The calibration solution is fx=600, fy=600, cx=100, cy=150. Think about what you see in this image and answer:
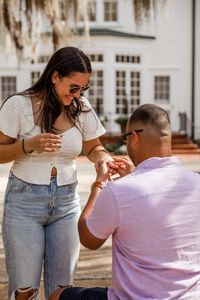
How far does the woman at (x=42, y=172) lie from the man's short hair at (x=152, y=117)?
0.53 metres

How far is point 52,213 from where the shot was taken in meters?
2.89

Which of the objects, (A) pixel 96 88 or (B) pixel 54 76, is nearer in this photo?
(B) pixel 54 76

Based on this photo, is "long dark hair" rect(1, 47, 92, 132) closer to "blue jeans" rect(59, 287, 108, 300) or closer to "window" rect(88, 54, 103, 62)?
"blue jeans" rect(59, 287, 108, 300)

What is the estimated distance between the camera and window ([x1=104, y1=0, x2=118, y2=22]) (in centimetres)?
2214

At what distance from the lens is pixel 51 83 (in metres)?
2.91

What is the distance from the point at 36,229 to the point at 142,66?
19198 mm

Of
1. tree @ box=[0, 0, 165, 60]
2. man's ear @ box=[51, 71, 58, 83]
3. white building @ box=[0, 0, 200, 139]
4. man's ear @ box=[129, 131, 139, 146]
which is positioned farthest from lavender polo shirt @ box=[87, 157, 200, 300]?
white building @ box=[0, 0, 200, 139]

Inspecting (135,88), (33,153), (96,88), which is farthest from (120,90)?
(33,153)

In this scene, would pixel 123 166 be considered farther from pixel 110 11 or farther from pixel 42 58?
pixel 110 11

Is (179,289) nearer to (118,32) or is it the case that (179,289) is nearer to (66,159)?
(66,159)

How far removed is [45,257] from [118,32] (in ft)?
63.1

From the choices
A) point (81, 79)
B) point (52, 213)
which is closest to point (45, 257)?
point (52, 213)

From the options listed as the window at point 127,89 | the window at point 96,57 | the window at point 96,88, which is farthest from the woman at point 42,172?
the window at point 96,57

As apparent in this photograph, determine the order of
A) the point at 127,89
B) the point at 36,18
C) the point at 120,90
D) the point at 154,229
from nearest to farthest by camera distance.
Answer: the point at 154,229, the point at 36,18, the point at 127,89, the point at 120,90
